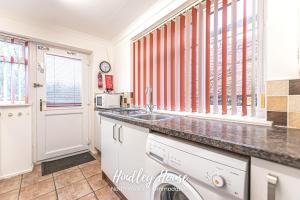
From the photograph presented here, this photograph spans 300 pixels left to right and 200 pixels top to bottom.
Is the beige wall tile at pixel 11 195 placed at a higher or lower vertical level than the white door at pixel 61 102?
lower

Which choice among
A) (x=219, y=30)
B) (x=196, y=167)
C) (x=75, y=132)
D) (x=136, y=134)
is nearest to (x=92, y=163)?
(x=75, y=132)

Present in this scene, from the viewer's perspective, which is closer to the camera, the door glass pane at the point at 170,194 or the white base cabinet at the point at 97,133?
the door glass pane at the point at 170,194

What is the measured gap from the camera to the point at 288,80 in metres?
0.92

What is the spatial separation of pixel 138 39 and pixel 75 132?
2.02 metres

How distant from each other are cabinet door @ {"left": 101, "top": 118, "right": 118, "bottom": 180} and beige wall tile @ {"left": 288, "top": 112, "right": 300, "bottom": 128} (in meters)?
1.41

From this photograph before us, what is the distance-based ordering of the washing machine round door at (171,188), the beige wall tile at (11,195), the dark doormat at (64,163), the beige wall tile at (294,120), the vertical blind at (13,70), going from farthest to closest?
the dark doormat at (64,163) < the vertical blind at (13,70) < the beige wall tile at (11,195) < the beige wall tile at (294,120) < the washing machine round door at (171,188)

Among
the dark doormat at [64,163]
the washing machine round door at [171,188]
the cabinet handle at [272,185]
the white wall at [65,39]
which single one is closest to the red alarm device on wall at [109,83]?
the white wall at [65,39]

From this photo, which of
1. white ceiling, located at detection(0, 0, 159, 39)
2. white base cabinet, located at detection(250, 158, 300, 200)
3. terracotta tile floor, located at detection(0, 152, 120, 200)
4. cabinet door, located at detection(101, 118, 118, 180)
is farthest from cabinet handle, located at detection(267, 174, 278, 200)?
white ceiling, located at detection(0, 0, 159, 39)

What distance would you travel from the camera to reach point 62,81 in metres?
2.57

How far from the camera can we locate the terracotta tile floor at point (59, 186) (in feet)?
5.09

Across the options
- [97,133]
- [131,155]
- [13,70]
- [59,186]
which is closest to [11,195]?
[59,186]

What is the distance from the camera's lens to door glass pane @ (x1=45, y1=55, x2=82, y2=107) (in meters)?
2.46

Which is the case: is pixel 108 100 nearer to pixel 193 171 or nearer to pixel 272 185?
pixel 193 171

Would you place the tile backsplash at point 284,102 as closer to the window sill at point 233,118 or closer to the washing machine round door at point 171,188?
the window sill at point 233,118
